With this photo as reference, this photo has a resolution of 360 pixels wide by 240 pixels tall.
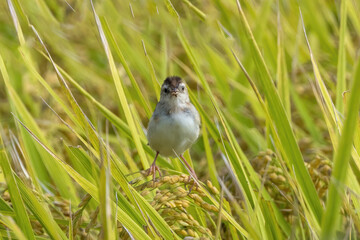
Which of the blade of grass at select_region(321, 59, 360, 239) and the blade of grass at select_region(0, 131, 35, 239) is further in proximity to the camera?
the blade of grass at select_region(0, 131, 35, 239)

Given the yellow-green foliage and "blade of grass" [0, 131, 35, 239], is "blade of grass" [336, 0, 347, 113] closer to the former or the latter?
the yellow-green foliage

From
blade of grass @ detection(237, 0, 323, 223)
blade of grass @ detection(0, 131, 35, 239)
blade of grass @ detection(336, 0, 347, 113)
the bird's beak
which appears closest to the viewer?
blade of grass @ detection(0, 131, 35, 239)

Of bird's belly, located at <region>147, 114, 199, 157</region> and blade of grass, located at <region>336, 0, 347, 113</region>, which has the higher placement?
blade of grass, located at <region>336, 0, 347, 113</region>

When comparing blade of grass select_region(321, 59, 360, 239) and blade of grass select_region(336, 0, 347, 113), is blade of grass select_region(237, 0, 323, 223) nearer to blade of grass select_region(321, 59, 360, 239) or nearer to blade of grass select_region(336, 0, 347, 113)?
blade of grass select_region(336, 0, 347, 113)

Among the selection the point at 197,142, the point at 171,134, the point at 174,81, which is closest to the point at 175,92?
the point at 174,81

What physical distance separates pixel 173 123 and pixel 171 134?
6 cm

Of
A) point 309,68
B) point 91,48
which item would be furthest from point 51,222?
point 91,48

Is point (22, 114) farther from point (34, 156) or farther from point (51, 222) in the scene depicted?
point (51, 222)

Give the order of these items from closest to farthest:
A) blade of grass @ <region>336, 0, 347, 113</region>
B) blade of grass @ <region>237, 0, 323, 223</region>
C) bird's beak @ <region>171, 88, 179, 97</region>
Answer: blade of grass @ <region>237, 0, 323, 223</region>, blade of grass @ <region>336, 0, 347, 113</region>, bird's beak @ <region>171, 88, 179, 97</region>

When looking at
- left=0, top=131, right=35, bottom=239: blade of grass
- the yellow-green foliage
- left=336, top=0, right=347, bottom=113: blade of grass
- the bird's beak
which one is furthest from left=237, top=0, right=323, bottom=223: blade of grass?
left=0, top=131, right=35, bottom=239: blade of grass

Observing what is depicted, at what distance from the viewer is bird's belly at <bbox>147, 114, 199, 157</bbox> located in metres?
2.21

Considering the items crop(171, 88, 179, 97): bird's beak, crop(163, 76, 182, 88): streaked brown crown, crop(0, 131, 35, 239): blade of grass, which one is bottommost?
crop(0, 131, 35, 239): blade of grass

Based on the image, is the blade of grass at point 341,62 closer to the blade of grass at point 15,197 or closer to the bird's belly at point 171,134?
the bird's belly at point 171,134

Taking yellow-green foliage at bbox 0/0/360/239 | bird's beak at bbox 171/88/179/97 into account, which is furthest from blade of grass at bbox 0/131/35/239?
bird's beak at bbox 171/88/179/97
